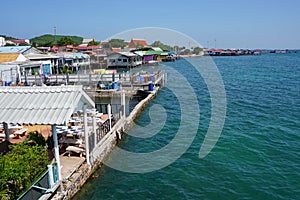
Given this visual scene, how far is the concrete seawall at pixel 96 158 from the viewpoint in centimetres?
943

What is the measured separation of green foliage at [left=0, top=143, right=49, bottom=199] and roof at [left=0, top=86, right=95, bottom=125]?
1039 millimetres

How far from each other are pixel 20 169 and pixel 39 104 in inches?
79.3

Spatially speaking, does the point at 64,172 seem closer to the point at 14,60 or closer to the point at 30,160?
the point at 30,160

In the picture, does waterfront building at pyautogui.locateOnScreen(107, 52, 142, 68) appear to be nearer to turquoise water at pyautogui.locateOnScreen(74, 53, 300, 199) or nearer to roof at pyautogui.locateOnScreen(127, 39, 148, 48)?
turquoise water at pyautogui.locateOnScreen(74, 53, 300, 199)

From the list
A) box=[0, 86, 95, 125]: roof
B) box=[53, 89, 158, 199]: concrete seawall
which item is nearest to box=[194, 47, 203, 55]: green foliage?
box=[53, 89, 158, 199]: concrete seawall

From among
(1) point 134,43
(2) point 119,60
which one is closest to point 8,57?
(2) point 119,60

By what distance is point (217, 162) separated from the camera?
1317 centimetres

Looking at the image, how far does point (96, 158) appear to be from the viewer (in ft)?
38.8

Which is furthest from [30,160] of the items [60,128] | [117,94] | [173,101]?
[173,101]

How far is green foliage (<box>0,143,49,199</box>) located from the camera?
7.28 meters

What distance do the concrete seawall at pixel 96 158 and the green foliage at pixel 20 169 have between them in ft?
3.58

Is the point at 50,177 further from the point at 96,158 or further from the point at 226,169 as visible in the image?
the point at 226,169

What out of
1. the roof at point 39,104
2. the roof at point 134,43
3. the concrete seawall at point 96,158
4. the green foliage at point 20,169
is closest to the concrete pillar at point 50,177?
the green foliage at point 20,169

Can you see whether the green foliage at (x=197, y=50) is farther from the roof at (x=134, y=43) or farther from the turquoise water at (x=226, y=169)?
the turquoise water at (x=226, y=169)
